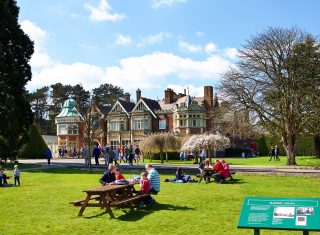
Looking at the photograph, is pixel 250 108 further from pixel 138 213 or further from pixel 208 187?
pixel 138 213

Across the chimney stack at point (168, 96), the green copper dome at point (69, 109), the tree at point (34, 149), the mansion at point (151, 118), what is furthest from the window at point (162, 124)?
the tree at point (34, 149)

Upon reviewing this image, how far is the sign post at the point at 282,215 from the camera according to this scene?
7164 mm

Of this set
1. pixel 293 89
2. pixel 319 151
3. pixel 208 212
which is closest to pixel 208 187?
pixel 208 212

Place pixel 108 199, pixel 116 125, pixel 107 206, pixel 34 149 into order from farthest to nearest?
pixel 116 125 → pixel 34 149 → pixel 108 199 → pixel 107 206

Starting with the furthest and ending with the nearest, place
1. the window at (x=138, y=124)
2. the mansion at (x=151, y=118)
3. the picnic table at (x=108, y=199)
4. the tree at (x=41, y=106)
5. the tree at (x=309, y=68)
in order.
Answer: the tree at (x=41, y=106)
the window at (x=138, y=124)
the mansion at (x=151, y=118)
the tree at (x=309, y=68)
the picnic table at (x=108, y=199)

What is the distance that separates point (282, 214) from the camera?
24.3 feet

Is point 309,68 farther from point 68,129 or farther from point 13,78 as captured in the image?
point 68,129

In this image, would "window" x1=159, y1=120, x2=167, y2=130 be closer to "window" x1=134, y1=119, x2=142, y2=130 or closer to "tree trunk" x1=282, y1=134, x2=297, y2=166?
"window" x1=134, y1=119, x2=142, y2=130

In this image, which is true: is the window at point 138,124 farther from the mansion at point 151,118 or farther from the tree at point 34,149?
the tree at point 34,149

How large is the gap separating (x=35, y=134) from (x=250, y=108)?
2977 centimetres

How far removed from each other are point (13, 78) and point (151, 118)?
3561 centimetres

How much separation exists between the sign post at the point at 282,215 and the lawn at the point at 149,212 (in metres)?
3.14

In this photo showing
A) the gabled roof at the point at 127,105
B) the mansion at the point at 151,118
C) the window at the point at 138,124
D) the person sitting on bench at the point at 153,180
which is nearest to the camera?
the person sitting on bench at the point at 153,180

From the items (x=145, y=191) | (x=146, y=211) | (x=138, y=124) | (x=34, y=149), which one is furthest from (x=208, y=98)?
(x=146, y=211)
